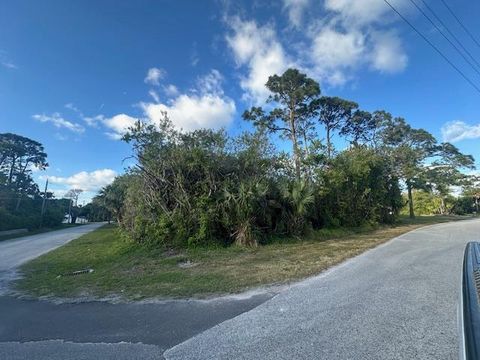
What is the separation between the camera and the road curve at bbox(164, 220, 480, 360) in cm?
277

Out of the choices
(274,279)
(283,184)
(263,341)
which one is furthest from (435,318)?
(283,184)

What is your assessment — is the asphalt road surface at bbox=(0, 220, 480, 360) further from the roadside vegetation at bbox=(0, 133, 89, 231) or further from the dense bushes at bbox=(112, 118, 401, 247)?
the roadside vegetation at bbox=(0, 133, 89, 231)


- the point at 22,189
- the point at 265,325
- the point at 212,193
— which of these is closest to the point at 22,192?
the point at 22,189

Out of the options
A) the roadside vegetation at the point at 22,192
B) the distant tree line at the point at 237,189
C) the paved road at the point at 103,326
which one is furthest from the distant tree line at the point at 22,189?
the paved road at the point at 103,326

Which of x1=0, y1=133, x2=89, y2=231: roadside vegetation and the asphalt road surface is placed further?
x1=0, y1=133, x2=89, y2=231: roadside vegetation

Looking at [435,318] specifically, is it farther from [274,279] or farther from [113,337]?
[113,337]

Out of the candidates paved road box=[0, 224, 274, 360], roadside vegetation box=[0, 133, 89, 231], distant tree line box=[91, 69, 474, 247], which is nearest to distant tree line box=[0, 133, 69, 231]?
roadside vegetation box=[0, 133, 89, 231]

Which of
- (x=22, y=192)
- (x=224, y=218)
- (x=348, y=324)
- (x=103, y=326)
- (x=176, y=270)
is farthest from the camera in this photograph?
(x=22, y=192)

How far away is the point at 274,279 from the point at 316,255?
293 centimetres

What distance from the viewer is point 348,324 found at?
334 cm

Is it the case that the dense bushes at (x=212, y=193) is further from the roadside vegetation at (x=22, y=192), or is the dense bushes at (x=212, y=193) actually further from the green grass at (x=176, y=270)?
the roadside vegetation at (x=22, y=192)

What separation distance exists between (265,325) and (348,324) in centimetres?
94

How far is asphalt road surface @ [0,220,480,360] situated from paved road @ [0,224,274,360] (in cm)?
1

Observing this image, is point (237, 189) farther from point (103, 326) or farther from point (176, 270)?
point (103, 326)
